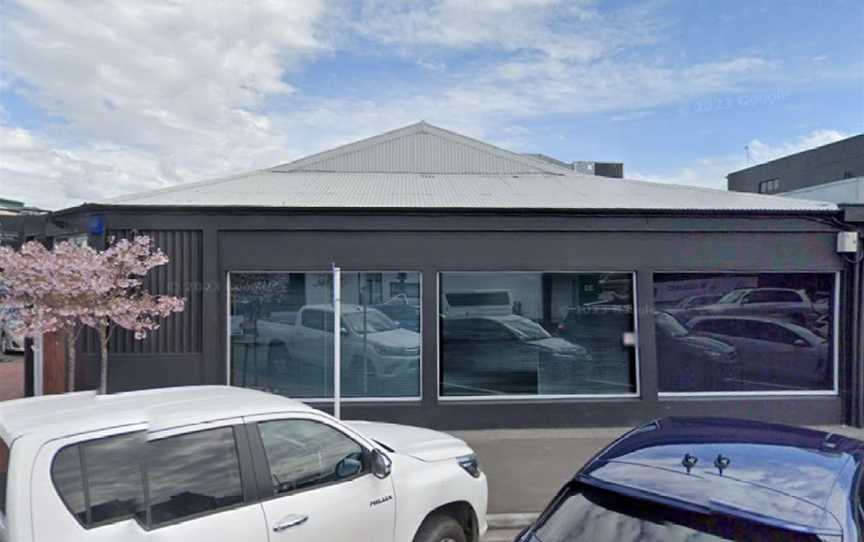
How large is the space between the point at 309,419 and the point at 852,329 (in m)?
8.71

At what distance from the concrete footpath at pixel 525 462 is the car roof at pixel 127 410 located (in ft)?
9.17

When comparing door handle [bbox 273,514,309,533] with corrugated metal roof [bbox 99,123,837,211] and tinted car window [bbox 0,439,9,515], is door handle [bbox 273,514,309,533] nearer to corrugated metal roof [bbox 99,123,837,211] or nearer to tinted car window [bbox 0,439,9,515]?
tinted car window [bbox 0,439,9,515]

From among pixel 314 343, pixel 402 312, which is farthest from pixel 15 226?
pixel 402 312

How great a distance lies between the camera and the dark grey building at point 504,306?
26.1 feet

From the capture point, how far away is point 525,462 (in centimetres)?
670

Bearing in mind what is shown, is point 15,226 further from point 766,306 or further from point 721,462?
point 766,306

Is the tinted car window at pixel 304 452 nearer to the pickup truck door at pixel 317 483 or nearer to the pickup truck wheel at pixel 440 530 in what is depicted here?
the pickup truck door at pixel 317 483

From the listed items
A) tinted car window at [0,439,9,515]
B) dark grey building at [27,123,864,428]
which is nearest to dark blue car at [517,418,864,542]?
tinted car window at [0,439,9,515]

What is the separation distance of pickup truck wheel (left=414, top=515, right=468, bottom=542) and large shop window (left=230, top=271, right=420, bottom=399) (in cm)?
427

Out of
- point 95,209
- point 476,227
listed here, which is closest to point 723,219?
point 476,227

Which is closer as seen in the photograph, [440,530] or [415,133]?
[440,530]

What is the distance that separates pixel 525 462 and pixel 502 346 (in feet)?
7.01

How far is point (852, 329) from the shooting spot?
828 cm

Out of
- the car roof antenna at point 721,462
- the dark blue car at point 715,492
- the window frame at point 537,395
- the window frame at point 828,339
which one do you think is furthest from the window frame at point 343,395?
the car roof antenna at point 721,462
